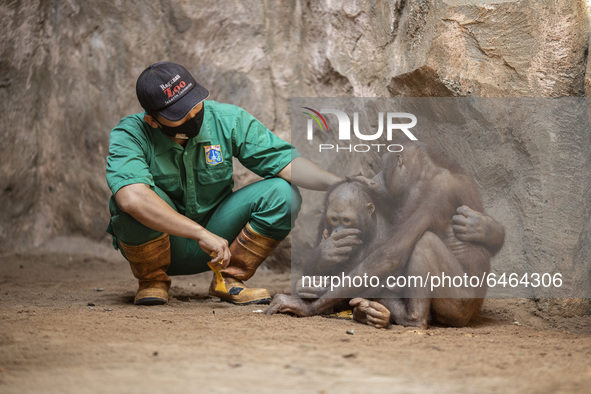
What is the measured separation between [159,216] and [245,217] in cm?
68

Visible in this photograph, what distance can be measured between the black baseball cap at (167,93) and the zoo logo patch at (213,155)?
34 centimetres

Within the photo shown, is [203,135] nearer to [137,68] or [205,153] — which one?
[205,153]

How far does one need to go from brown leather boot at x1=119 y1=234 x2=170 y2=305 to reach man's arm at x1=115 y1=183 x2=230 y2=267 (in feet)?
1.14

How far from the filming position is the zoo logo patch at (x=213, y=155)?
3.59 meters

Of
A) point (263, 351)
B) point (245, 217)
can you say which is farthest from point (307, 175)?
point (263, 351)

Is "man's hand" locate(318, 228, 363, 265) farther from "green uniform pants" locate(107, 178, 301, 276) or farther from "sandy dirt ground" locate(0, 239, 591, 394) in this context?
"green uniform pants" locate(107, 178, 301, 276)

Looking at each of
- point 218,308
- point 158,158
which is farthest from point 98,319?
point 158,158

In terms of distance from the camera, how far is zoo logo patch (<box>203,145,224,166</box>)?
3588 millimetres

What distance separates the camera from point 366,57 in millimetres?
4121

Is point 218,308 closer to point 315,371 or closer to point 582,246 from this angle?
point 315,371

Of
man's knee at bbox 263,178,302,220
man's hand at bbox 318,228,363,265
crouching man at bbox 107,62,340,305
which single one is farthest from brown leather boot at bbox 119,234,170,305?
man's hand at bbox 318,228,363,265

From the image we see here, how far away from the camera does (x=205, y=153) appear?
3586 millimetres

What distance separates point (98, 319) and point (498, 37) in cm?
242
